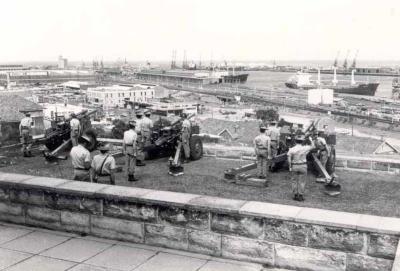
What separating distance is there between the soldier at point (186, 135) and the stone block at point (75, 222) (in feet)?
18.8

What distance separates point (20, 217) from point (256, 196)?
393cm

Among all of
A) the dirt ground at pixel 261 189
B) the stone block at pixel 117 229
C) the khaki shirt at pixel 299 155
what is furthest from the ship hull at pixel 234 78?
the stone block at pixel 117 229

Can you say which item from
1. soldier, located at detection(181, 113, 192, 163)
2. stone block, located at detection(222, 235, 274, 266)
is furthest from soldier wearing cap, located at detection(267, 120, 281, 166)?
stone block, located at detection(222, 235, 274, 266)

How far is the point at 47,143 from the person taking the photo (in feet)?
38.8

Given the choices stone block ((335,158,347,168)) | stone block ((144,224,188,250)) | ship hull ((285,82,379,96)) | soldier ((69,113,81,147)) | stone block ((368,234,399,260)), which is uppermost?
stone block ((368,234,399,260))

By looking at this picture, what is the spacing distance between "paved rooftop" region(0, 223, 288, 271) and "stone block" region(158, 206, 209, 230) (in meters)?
0.23

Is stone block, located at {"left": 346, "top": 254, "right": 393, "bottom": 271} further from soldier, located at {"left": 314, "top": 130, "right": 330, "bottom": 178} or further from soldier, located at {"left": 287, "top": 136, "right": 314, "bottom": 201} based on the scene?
soldier, located at {"left": 314, "top": 130, "right": 330, "bottom": 178}

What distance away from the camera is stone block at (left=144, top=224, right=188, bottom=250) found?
161 inches

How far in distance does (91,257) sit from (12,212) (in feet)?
4.75

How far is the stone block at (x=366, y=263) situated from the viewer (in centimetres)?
346

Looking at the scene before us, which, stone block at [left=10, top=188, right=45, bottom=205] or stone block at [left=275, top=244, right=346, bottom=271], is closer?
stone block at [left=275, top=244, right=346, bottom=271]

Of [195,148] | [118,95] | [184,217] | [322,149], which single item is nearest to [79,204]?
[184,217]

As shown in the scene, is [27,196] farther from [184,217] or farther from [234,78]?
[234,78]

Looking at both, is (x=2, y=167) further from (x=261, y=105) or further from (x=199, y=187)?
(x=261, y=105)
